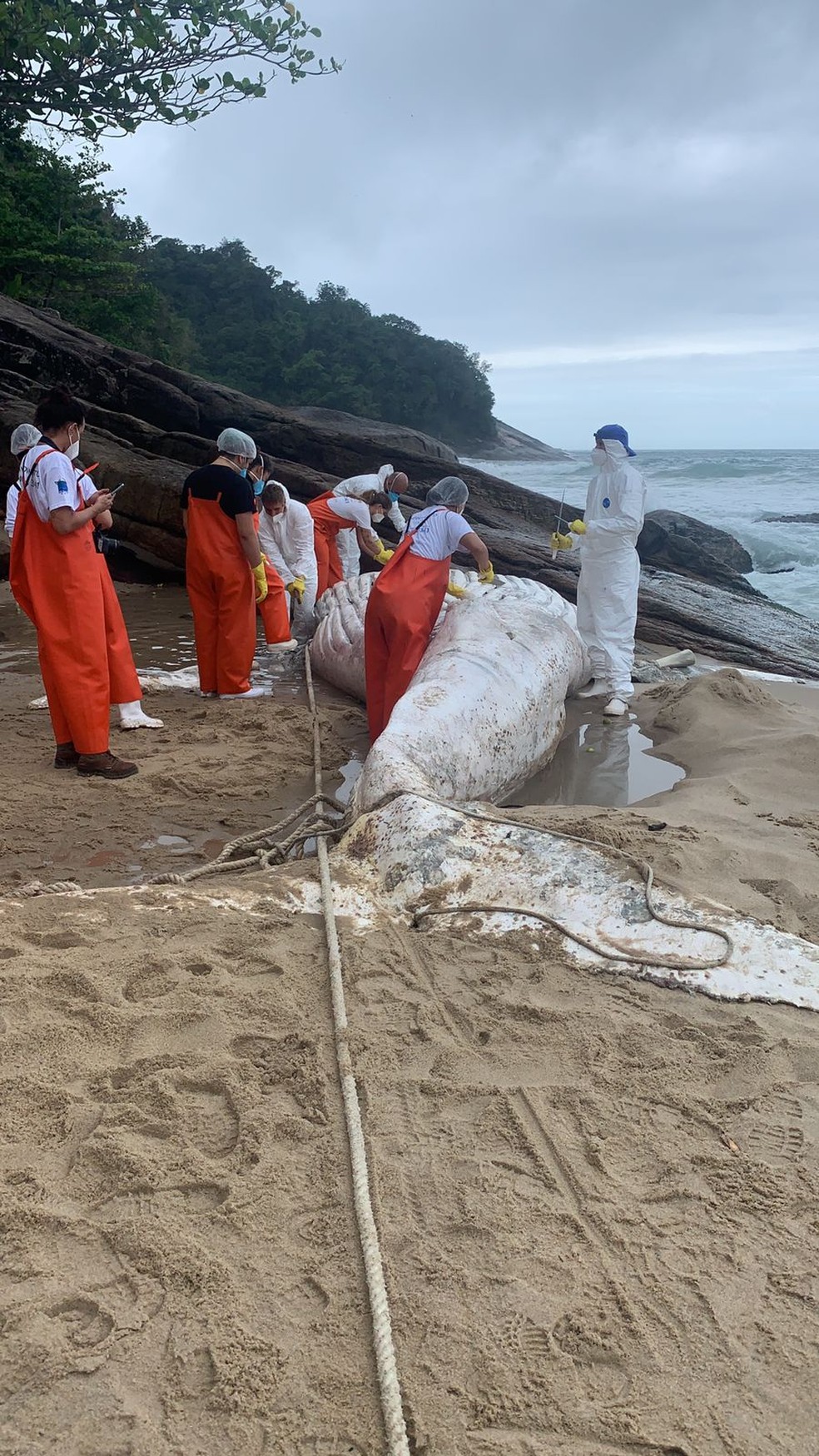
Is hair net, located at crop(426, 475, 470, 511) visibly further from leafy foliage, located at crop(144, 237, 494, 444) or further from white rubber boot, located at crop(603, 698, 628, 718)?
leafy foliage, located at crop(144, 237, 494, 444)

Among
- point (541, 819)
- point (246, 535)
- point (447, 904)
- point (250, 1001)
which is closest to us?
point (250, 1001)

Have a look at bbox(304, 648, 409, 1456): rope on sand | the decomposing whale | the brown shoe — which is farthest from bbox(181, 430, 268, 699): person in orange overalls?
bbox(304, 648, 409, 1456): rope on sand

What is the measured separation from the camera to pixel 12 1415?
143cm

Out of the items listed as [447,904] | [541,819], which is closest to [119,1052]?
[447,904]

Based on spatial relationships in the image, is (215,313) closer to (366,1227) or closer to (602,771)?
(602,771)

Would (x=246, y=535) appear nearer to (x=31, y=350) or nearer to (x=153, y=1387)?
(x=153, y=1387)

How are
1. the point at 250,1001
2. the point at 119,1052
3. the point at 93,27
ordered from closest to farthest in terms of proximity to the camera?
the point at 119,1052 < the point at 250,1001 < the point at 93,27

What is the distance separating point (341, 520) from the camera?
8.73 metres

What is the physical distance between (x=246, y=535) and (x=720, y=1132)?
4447 millimetres

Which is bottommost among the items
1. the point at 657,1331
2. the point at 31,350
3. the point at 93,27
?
the point at 657,1331

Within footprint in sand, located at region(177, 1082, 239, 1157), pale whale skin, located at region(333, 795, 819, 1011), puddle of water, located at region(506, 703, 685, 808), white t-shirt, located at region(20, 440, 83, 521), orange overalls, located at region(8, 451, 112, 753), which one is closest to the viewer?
footprint in sand, located at region(177, 1082, 239, 1157)

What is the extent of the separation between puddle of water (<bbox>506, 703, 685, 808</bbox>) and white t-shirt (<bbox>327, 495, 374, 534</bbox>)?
128 inches

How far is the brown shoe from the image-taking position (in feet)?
15.1

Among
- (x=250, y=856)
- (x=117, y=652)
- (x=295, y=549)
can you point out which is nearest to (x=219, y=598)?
(x=117, y=652)
